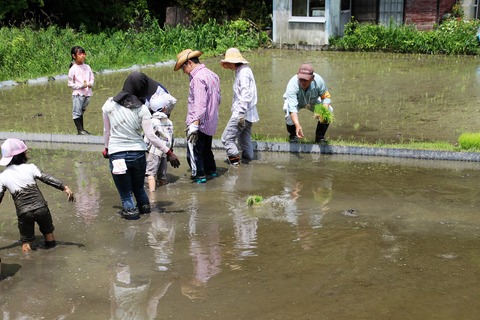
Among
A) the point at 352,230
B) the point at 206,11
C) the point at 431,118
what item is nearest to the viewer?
the point at 352,230

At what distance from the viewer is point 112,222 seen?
7.73 metres

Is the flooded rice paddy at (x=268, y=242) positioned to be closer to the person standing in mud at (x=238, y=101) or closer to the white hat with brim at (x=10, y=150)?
the person standing in mud at (x=238, y=101)

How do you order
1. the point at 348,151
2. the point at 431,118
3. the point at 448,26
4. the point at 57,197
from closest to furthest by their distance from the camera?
the point at 57,197 < the point at 348,151 < the point at 431,118 < the point at 448,26

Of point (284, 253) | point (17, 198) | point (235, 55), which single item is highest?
point (235, 55)

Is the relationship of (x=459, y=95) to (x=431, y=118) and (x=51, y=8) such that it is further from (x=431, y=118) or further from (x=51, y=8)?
(x=51, y=8)

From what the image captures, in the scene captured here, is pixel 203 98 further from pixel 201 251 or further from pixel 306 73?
pixel 201 251

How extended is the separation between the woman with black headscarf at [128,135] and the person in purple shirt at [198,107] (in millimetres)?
1276

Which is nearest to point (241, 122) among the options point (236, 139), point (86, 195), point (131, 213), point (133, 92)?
point (236, 139)

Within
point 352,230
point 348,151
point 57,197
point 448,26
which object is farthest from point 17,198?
point 448,26

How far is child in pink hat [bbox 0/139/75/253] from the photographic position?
6.73m

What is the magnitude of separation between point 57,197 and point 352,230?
11.8 feet

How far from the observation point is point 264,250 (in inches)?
268

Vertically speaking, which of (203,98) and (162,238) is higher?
(203,98)

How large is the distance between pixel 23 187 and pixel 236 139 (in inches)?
163
